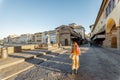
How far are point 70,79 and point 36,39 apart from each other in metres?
81.6

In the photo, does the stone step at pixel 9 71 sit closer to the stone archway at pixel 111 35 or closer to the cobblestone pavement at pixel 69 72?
the cobblestone pavement at pixel 69 72

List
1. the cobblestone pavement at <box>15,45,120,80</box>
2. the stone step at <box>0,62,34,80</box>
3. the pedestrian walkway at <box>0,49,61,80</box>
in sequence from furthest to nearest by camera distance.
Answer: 1. the pedestrian walkway at <box>0,49,61,80</box>
2. the stone step at <box>0,62,34,80</box>
3. the cobblestone pavement at <box>15,45,120,80</box>

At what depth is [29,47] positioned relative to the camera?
21062 mm

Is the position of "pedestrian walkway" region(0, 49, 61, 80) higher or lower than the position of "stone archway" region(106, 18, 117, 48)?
lower

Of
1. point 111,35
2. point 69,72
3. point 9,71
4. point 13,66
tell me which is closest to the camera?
point 69,72

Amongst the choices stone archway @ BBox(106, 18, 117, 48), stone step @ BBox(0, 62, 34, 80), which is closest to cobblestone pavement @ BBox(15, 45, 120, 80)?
stone step @ BBox(0, 62, 34, 80)

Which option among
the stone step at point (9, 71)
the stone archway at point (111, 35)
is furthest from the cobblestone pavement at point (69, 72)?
the stone archway at point (111, 35)

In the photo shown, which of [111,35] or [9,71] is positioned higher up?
[111,35]

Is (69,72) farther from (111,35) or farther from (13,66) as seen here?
(111,35)

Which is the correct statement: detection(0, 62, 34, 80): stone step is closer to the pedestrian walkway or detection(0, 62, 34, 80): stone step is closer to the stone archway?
the pedestrian walkway

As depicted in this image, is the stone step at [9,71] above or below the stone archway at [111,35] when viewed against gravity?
below

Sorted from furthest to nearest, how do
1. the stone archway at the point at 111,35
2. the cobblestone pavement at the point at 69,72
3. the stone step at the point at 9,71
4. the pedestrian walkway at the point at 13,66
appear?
the stone archway at the point at 111,35 < the pedestrian walkway at the point at 13,66 < the stone step at the point at 9,71 < the cobblestone pavement at the point at 69,72

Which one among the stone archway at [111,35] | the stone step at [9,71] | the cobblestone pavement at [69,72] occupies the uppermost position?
the stone archway at [111,35]

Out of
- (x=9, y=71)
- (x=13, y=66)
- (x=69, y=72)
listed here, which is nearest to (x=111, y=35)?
(x=69, y=72)
